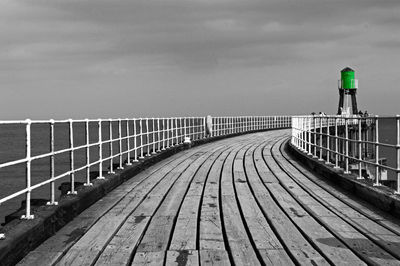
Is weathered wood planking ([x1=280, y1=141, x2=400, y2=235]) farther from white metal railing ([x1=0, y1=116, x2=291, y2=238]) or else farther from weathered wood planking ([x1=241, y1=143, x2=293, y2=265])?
white metal railing ([x1=0, y1=116, x2=291, y2=238])

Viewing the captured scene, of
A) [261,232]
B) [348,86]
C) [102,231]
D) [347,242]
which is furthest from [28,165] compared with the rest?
[348,86]

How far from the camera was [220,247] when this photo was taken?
497 centimetres

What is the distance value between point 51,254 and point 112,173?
513 centimetres

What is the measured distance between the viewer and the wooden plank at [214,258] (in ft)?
14.5

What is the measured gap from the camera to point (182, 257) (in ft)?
15.1

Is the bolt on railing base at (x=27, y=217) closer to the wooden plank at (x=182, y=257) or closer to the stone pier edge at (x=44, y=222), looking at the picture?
the stone pier edge at (x=44, y=222)

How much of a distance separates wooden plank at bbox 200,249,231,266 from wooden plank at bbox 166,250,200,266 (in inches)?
2.4

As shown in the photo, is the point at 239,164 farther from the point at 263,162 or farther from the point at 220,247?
the point at 220,247

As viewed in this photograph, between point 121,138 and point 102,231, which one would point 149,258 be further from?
point 121,138

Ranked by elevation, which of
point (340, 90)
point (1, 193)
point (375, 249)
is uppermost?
point (340, 90)

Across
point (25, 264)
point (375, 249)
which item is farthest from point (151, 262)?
point (375, 249)

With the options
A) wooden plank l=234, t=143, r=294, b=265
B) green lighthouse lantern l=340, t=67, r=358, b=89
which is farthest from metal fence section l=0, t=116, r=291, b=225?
green lighthouse lantern l=340, t=67, r=358, b=89

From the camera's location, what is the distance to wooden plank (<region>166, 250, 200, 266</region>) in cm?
442

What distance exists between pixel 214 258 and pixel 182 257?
305 millimetres
